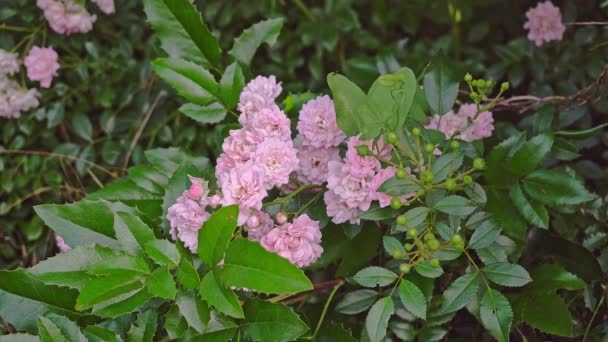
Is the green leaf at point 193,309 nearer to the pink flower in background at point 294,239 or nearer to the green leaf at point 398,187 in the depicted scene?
the pink flower in background at point 294,239

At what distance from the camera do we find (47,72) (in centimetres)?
168

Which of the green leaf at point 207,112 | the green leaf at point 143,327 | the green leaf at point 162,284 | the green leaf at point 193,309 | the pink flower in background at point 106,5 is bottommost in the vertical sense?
the green leaf at point 143,327

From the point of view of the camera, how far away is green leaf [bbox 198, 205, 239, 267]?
0.84m

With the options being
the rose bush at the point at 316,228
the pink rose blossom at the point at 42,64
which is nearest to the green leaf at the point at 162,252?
the rose bush at the point at 316,228

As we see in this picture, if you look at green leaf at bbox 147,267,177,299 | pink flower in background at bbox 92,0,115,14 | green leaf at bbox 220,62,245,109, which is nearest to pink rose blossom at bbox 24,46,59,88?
pink flower in background at bbox 92,0,115,14

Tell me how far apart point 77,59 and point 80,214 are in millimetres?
888

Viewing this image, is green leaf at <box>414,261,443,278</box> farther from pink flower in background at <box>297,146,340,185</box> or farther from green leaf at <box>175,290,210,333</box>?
green leaf at <box>175,290,210,333</box>

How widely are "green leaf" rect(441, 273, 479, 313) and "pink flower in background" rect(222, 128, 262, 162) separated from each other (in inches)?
15.1

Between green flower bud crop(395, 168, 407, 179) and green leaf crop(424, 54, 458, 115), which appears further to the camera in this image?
green leaf crop(424, 54, 458, 115)

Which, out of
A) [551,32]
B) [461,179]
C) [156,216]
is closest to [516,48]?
[551,32]

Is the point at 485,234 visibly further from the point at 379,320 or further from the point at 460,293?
the point at 379,320

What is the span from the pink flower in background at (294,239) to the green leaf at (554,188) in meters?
0.38

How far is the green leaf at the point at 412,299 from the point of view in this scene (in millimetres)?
900

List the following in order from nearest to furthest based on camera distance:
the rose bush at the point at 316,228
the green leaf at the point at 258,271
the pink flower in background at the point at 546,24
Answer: the green leaf at the point at 258,271 < the rose bush at the point at 316,228 < the pink flower in background at the point at 546,24
